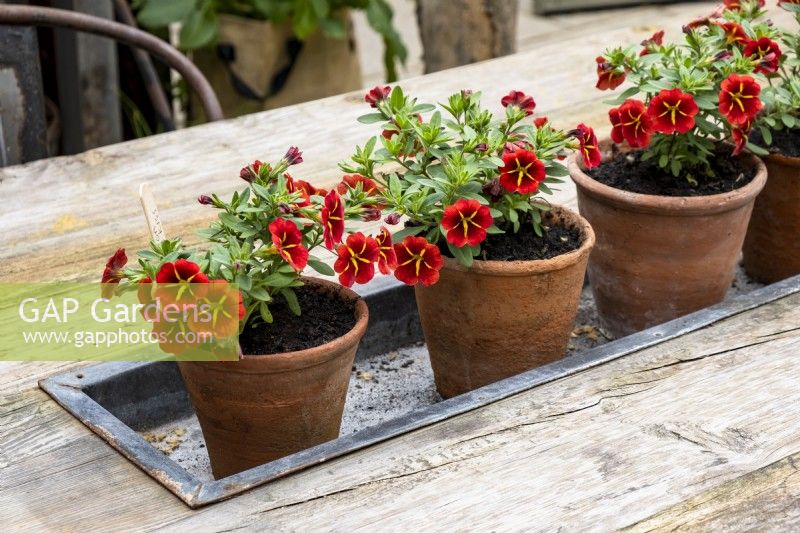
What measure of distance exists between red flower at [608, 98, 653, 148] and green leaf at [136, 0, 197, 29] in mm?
2168

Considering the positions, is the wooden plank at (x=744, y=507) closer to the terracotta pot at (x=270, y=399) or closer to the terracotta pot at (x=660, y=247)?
the terracotta pot at (x=270, y=399)

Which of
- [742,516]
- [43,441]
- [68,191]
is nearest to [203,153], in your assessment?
[68,191]

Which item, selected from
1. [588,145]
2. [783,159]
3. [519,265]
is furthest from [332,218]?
[783,159]

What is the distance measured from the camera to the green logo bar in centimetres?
111

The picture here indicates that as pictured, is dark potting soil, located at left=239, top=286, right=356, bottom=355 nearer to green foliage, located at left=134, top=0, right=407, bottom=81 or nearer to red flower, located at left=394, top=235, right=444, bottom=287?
red flower, located at left=394, top=235, right=444, bottom=287

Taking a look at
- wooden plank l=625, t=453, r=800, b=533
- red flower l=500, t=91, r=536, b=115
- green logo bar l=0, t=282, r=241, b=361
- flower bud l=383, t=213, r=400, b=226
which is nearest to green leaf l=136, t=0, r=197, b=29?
green logo bar l=0, t=282, r=241, b=361

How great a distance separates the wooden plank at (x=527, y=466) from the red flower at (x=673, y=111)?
31 centimetres

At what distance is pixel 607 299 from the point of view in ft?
5.21

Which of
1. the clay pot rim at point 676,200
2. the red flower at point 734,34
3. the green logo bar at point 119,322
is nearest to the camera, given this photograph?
the green logo bar at point 119,322

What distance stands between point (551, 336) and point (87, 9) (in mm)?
1962

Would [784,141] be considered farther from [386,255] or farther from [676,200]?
[386,255]

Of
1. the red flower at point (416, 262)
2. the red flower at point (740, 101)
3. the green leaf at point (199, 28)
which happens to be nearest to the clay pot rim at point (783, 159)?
the red flower at point (740, 101)

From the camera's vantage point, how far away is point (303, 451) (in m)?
1.11

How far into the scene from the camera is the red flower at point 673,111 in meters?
1.40
